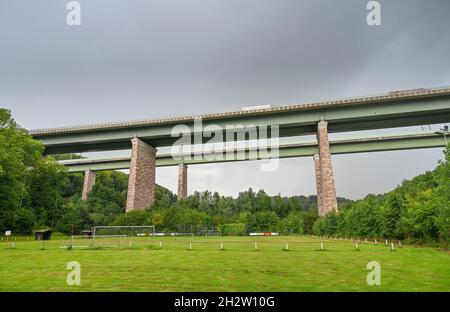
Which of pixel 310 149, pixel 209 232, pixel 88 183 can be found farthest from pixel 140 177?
pixel 310 149

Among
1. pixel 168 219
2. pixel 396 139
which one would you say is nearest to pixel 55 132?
pixel 168 219

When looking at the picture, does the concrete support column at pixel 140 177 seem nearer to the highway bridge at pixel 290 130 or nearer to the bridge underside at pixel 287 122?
the highway bridge at pixel 290 130

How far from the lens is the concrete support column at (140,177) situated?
6694 cm

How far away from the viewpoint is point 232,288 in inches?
404

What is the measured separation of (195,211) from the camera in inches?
2692

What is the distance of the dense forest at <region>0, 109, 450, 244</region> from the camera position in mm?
28719

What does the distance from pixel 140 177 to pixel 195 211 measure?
1553 cm

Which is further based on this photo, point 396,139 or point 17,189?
point 396,139

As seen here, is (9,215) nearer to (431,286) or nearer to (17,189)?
(17,189)

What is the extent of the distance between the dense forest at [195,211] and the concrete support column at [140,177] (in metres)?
4.45

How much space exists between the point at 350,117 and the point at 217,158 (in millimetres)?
41135

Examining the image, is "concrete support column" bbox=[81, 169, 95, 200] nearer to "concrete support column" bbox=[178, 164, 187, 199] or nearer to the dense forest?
the dense forest

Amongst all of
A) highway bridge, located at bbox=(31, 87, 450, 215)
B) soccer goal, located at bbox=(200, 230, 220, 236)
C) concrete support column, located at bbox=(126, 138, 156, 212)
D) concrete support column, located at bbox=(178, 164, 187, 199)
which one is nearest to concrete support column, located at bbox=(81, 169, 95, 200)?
highway bridge, located at bbox=(31, 87, 450, 215)

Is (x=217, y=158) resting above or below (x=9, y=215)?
above
